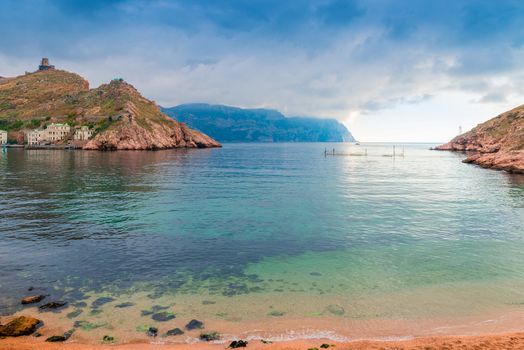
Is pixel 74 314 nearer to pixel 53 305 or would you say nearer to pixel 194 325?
pixel 53 305

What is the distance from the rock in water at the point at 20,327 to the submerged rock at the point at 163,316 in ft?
16.5

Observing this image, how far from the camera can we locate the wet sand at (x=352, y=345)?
43.7 feet

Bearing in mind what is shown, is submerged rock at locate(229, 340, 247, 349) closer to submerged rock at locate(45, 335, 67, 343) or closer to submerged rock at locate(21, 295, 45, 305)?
submerged rock at locate(45, 335, 67, 343)

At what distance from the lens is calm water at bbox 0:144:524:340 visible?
18.2 m

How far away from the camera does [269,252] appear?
26078mm

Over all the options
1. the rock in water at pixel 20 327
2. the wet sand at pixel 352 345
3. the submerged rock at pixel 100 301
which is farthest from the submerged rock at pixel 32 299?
the wet sand at pixel 352 345

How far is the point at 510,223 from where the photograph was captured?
35.5 m

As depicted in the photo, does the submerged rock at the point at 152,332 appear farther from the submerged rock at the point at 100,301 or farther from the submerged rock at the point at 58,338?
the submerged rock at the point at 100,301

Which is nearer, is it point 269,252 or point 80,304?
point 80,304

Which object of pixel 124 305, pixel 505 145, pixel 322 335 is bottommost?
pixel 322 335

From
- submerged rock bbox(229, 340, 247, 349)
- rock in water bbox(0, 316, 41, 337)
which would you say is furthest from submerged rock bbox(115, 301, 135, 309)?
submerged rock bbox(229, 340, 247, 349)

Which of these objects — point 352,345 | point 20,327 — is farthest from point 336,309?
point 20,327

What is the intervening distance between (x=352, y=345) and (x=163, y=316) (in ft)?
28.7

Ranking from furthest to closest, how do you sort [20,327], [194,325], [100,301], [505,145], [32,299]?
1. [505,145]
2. [100,301]
3. [32,299]
4. [194,325]
5. [20,327]
